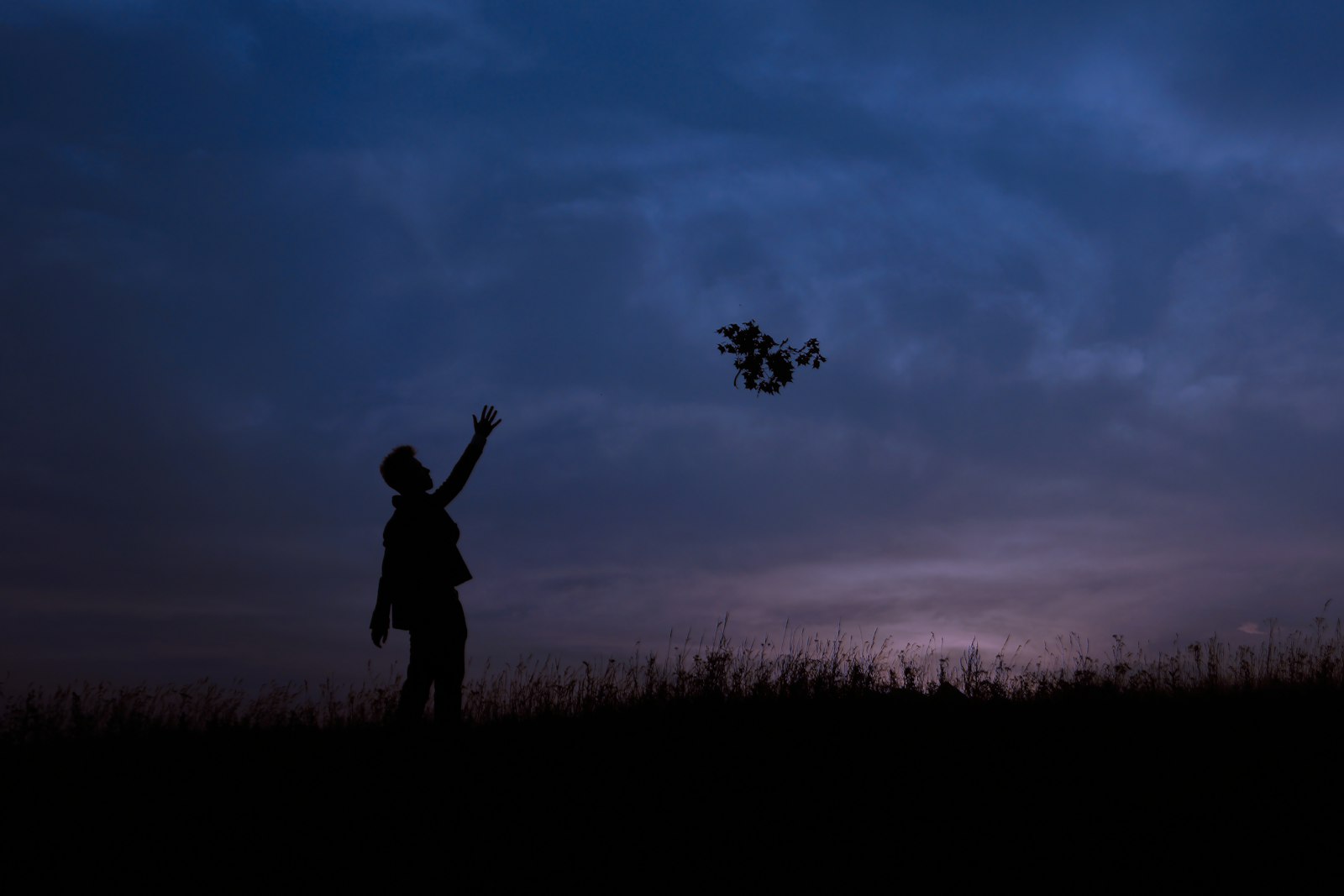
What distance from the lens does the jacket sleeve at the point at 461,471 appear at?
7.25 metres

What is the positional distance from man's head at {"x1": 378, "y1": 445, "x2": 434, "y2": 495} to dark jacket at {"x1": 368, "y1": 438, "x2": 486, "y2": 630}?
0.33ft

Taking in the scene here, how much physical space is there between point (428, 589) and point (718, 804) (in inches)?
119

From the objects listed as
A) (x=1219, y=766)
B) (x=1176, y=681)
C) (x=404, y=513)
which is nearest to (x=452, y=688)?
(x=404, y=513)

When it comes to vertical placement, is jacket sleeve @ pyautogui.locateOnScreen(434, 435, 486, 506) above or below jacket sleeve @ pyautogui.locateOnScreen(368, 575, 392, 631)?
above

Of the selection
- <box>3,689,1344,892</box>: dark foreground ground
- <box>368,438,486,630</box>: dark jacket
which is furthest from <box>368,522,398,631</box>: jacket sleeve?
<box>3,689,1344,892</box>: dark foreground ground

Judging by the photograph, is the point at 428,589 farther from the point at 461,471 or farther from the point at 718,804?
the point at 718,804

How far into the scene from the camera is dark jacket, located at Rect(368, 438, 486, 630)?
23.9 feet

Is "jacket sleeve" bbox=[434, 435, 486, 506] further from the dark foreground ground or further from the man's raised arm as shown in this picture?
the dark foreground ground

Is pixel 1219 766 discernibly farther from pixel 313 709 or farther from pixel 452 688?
pixel 313 709

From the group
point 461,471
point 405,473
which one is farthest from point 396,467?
point 461,471

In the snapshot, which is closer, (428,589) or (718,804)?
(718,804)

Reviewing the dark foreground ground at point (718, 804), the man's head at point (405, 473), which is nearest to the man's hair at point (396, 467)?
the man's head at point (405, 473)

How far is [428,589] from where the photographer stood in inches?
287

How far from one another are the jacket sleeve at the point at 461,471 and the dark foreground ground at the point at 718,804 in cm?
203
